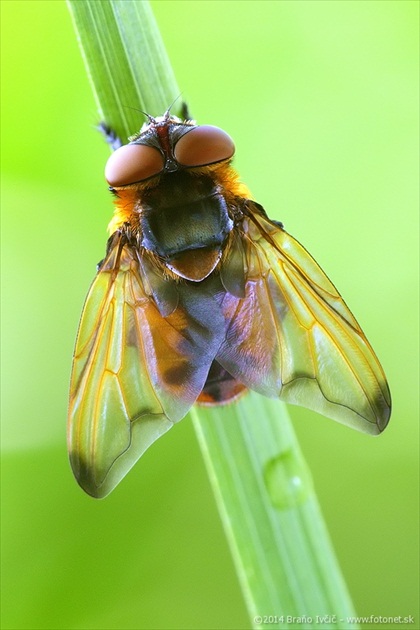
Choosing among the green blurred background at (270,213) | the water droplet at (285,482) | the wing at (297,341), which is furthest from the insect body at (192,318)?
the green blurred background at (270,213)

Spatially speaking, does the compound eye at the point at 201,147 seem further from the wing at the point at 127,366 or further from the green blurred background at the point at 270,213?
the green blurred background at the point at 270,213

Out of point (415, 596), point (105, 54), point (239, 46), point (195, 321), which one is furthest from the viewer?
point (239, 46)

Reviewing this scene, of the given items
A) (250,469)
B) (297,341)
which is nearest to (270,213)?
(297,341)

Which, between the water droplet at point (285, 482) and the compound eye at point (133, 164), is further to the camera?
the compound eye at point (133, 164)

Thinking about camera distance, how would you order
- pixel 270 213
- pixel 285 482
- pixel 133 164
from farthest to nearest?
pixel 270 213
pixel 133 164
pixel 285 482

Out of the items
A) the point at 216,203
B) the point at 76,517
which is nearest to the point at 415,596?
the point at 76,517

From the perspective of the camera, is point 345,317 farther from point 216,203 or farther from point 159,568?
point 159,568

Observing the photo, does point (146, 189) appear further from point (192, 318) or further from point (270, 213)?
point (270, 213)
